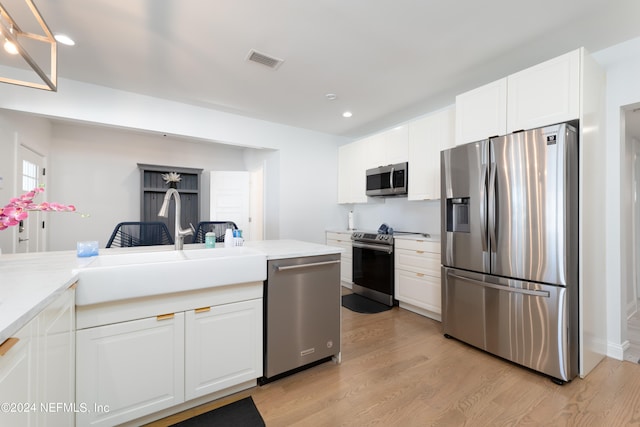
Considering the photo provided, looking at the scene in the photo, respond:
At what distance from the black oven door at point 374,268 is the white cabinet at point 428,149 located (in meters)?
0.85

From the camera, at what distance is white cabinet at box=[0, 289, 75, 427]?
2.43ft

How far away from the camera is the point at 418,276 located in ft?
10.5

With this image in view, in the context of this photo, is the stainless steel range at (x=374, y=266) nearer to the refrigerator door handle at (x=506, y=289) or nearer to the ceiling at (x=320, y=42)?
the refrigerator door handle at (x=506, y=289)

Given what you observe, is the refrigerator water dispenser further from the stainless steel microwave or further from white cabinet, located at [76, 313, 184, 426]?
white cabinet, located at [76, 313, 184, 426]

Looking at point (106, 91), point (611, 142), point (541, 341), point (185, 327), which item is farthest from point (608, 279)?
point (106, 91)

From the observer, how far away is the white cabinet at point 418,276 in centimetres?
303

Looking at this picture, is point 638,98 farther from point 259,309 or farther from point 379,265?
point 259,309

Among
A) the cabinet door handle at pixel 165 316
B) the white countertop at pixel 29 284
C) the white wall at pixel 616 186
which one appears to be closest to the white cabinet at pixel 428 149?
Result: the white wall at pixel 616 186

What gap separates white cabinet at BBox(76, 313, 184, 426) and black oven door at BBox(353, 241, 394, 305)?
2605 mm

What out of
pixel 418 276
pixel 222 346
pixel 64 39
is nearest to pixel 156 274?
pixel 222 346

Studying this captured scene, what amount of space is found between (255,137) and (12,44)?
2.94 meters

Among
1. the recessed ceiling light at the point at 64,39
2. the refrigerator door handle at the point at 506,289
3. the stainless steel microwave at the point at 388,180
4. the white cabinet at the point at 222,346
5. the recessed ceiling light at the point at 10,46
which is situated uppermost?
the recessed ceiling light at the point at 64,39

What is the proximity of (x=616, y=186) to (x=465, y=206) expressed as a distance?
1.16 metres

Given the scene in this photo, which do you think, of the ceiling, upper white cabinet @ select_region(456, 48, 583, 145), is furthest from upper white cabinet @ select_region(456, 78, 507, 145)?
the ceiling
